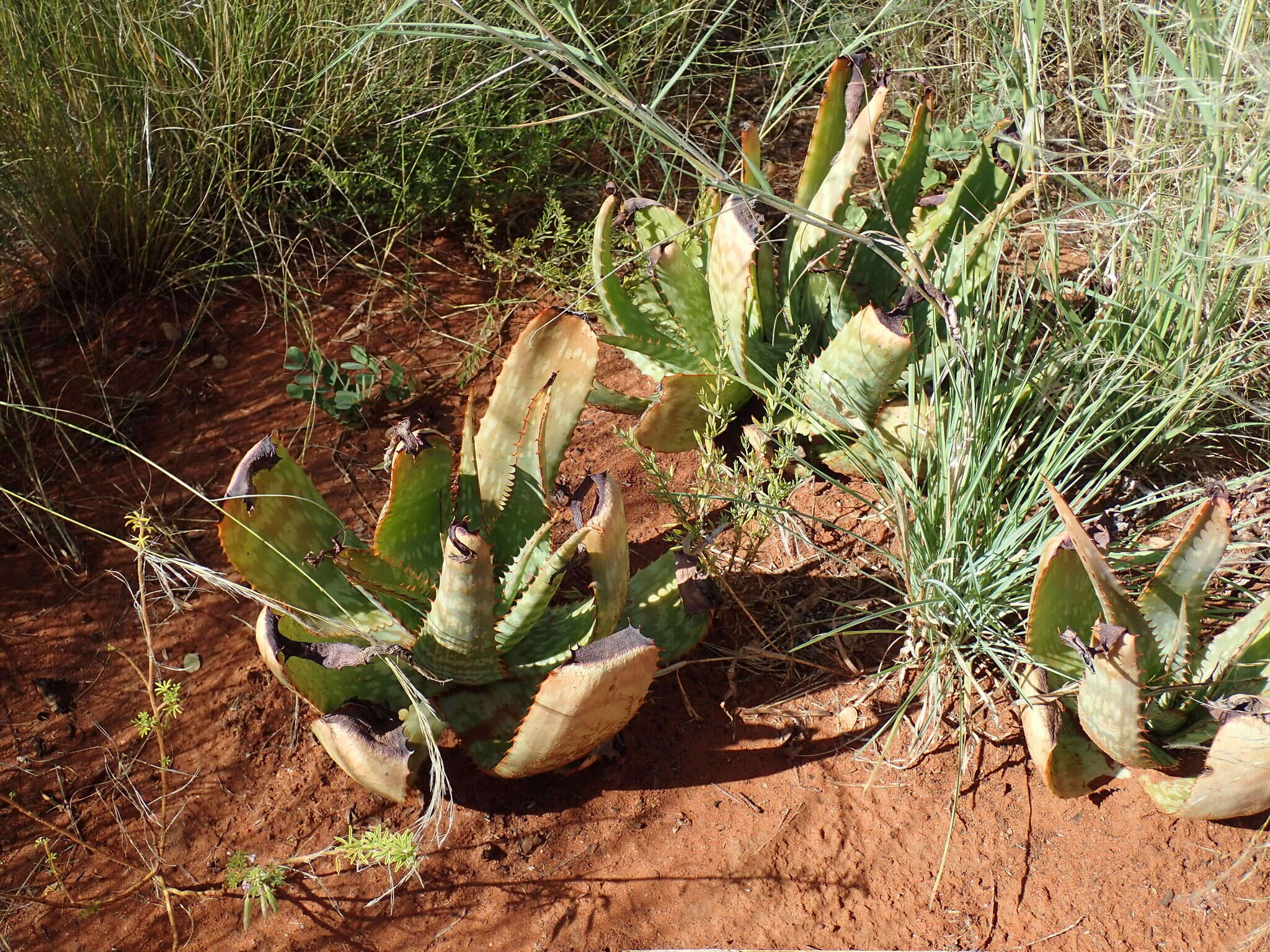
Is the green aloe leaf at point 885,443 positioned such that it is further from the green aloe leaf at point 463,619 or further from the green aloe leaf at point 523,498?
the green aloe leaf at point 463,619

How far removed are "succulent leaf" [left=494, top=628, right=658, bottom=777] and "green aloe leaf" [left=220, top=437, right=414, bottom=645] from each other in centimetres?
32

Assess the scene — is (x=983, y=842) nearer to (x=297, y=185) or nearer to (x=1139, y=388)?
(x=1139, y=388)

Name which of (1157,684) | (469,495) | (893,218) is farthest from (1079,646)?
(893,218)

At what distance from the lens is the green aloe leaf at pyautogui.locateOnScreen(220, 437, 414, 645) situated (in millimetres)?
1729

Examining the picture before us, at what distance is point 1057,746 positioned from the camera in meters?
1.88

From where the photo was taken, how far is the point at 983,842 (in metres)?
1.96

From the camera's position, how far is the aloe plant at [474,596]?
169cm

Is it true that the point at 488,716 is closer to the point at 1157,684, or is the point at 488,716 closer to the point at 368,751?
the point at 368,751

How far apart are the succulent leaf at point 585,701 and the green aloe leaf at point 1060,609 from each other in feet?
2.23

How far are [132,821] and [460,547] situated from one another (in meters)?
0.92

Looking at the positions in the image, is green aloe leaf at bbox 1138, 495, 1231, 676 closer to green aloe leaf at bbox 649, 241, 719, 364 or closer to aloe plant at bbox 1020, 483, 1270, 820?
aloe plant at bbox 1020, 483, 1270, 820

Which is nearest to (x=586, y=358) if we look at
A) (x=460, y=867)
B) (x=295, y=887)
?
(x=460, y=867)

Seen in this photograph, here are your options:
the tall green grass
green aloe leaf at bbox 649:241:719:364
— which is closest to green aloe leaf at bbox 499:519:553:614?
the tall green grass

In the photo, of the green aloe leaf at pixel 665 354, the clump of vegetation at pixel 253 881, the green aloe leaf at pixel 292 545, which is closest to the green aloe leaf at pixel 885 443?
the green aloe leaf at pixel 665 354
